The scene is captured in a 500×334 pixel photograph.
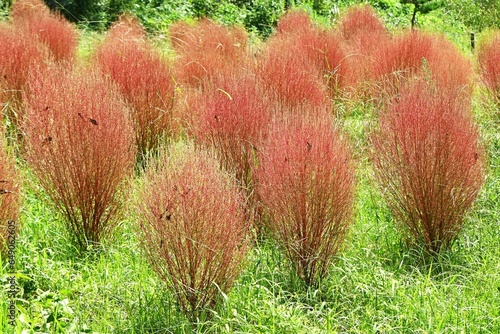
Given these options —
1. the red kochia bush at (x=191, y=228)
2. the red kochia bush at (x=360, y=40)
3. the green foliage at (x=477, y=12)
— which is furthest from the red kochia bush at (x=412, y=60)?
the green foliage at (x=477, y=12)

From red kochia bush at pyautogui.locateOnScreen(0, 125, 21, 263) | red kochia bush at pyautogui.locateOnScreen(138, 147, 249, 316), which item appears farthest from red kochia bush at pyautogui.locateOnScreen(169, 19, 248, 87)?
red kochia bush at pyautogui.locateOnScreen(138, 147, 249, 316)

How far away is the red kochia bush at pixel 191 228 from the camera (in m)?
3.43

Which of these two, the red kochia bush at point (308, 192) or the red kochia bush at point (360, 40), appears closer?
the red kochia bush at point (308, 192)

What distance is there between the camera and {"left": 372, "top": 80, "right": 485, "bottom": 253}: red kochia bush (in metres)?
4.27

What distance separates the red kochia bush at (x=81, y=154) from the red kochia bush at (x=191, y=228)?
2.69 ft

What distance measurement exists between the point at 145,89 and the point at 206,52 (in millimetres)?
1922

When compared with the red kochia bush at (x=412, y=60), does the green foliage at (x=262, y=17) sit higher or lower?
lower

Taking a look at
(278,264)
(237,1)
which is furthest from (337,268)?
(237,1)

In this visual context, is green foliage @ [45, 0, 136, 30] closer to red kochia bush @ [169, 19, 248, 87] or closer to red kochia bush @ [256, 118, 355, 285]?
red kochia bush @ [169, 19, 248, 87]

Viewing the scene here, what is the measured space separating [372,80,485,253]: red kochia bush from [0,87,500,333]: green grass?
0.18m

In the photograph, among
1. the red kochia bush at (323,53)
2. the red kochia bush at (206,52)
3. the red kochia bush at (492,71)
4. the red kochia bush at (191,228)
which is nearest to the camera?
the red kochia bush at (191,228)

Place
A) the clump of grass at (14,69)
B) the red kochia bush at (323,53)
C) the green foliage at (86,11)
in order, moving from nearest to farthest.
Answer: the clump of grass at (14,69)
the red kochia bush at (323,53)
the green foliage at (86,11)

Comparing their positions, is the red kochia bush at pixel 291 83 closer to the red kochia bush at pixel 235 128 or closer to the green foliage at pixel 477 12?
the red kochia bush at pixel 235 128

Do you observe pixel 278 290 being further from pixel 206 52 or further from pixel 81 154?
pixel 206 52
